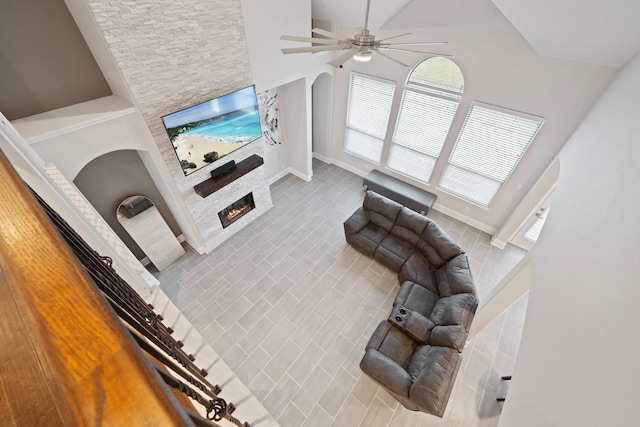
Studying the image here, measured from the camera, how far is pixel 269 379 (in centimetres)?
395

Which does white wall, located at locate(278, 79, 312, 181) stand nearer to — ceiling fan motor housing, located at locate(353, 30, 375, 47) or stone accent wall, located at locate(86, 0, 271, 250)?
stone accent wall, located at locate(86, 0, 271, 250)

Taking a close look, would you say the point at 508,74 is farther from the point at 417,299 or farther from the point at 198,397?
the point at 198,397

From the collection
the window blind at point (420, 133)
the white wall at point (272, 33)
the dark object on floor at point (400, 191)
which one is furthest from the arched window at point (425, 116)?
the white wall at point (272, 33)

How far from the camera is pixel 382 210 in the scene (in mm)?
5305

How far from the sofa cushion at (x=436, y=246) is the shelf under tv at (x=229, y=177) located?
139 inches

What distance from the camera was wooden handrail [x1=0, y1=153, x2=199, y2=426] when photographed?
0.45m

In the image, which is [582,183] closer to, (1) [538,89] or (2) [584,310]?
(2) [584,310]

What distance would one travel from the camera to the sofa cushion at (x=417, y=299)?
424 cm

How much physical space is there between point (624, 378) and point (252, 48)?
17.7 feet

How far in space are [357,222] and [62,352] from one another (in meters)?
5.12

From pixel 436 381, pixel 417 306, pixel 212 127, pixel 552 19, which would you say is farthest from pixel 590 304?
pixel 212 127

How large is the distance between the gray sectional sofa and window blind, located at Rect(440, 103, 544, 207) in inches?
76.2

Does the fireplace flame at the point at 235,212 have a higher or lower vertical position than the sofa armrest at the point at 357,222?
lower

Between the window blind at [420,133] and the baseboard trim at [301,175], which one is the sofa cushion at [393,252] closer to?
the window blind at [420,133]
